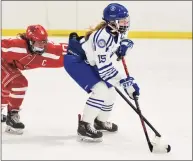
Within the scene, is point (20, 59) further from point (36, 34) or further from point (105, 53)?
point (105, 53)

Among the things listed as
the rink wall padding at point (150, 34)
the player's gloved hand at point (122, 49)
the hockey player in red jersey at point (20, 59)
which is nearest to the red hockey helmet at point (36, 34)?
the hockey player in red jersey at point (20, 59)

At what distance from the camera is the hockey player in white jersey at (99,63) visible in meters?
2.51

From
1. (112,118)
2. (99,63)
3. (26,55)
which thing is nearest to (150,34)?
(112,118)

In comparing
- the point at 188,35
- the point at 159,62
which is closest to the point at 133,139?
the point at 159,62

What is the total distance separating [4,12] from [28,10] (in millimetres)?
335

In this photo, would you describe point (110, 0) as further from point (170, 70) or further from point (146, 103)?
point (146, 103)

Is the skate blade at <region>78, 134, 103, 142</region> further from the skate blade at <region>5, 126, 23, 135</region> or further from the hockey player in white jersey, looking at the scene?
the skate blade at <region>5, 126, 23, 135</region>

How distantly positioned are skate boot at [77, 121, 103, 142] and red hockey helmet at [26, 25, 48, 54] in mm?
474

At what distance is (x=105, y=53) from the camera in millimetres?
2496

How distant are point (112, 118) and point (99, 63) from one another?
763 mm

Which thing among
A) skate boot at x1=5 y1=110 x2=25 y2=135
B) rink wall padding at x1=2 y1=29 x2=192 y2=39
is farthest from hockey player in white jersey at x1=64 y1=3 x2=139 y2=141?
rink wall padding at x1=2 y1=29 x2=192 y2=39

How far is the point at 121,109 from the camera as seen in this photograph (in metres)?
3.44

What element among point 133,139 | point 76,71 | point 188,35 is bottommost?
point 188,35

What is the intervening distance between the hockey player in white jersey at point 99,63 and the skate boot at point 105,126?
3.6 inches
